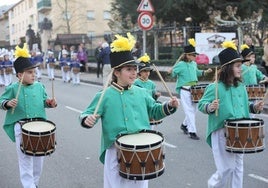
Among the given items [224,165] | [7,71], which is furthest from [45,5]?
[224,165]

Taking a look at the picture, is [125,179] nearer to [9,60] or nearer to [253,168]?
[253,168]

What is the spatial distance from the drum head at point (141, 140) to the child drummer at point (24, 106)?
192 centimetres

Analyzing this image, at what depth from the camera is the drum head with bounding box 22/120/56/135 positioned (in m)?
5.33

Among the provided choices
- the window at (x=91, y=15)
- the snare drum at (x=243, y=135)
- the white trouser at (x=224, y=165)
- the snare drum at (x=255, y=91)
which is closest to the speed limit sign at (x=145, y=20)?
the snare drum at (x=255, y=91)

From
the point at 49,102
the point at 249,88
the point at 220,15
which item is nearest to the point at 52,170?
the point at 49,102

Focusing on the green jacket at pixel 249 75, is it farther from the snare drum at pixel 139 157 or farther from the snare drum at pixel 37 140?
the snare drum at pixel 139 157

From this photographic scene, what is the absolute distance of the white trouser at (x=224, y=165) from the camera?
5.10m

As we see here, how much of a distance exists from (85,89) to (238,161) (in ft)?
47.8

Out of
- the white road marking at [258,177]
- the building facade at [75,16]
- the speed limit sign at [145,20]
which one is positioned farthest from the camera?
the building facade at [75,16]

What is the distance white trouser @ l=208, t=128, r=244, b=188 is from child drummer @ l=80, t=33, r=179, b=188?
3.77 feet

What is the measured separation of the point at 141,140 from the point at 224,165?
1480mm

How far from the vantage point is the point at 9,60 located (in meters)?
21.8

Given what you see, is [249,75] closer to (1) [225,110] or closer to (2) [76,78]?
(1) [225,110]

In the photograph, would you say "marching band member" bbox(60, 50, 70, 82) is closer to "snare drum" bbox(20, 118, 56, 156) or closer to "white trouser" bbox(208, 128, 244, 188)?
"snare drum" bbox(20, 118, 56, 156)
